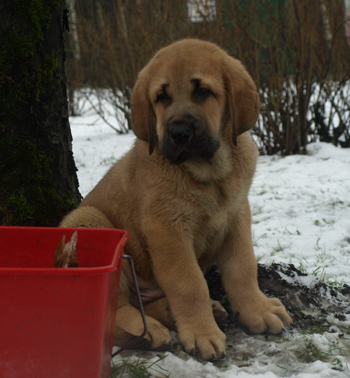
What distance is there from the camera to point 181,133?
8.03 feet

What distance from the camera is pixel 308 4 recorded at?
20.6ft

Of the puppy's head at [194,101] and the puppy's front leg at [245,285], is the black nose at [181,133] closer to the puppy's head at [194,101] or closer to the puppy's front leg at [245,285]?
the puppy's head at [194,101]

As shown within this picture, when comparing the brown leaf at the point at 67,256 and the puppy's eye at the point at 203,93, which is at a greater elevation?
the puppy's eye at the point at 203,93

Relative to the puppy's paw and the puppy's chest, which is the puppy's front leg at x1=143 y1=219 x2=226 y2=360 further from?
the puppy's chest

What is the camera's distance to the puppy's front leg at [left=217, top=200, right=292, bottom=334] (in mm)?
2613

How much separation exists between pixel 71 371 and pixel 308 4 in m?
6.03

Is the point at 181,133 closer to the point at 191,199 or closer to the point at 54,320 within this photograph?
the point at 191,199

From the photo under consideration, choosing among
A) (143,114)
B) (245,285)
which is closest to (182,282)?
(245,285)

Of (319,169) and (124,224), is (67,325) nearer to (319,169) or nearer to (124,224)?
(124,224)

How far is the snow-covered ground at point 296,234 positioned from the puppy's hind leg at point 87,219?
898 millimetres

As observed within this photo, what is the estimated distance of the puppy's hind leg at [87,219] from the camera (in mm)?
2818

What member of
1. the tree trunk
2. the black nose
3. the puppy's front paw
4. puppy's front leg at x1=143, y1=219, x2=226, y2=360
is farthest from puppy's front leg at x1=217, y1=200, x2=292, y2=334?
the tree trunk

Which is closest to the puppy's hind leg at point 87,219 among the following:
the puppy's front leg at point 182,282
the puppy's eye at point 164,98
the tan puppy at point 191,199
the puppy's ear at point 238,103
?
the tan puppy at point 191,199

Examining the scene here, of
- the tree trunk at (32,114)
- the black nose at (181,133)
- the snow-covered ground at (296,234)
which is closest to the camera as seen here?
the snow-covered ground at (296,234)
